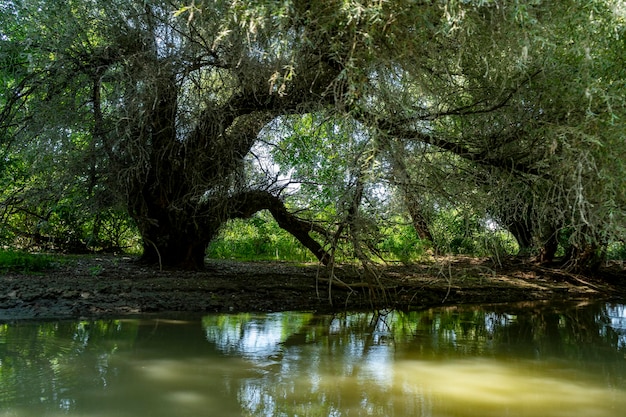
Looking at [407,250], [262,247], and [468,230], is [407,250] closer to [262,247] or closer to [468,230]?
[262,247]

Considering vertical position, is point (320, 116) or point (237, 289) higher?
point (320, 116)

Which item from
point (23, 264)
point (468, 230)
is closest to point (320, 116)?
point (468, 230)

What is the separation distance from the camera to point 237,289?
8836mm

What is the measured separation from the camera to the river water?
13.2ft

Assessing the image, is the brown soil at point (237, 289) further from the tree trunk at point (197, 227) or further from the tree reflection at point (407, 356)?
the tree reflection at point (407, 356)

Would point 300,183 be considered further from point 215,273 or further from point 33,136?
point 33,136

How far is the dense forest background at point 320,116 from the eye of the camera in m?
5.38

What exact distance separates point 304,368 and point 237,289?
3943 millimetres

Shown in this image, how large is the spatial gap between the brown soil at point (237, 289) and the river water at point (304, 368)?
607mm

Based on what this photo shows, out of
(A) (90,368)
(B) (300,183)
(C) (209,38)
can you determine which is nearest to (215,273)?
(B) (300,183)

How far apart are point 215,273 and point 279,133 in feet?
8.73

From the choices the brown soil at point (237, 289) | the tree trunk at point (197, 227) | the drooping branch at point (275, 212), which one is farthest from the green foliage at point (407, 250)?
the tree trunk at point (197, 227)

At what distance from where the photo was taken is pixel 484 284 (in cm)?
1103

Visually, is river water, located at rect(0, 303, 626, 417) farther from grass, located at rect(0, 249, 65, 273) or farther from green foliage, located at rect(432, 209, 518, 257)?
grass, located at rect(0, 249, 65, 273)
